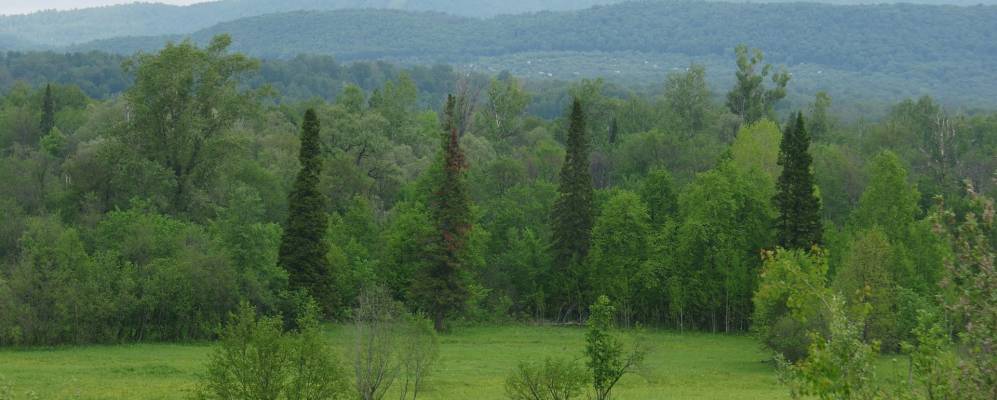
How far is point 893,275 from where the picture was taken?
218 ft

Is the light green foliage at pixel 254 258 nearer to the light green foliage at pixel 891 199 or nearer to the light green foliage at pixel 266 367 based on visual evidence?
the light green foliage at pixel 266 367

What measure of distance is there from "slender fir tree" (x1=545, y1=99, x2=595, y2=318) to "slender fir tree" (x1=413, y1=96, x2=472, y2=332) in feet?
36.7

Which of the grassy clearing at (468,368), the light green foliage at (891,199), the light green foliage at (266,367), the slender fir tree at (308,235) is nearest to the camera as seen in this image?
the light green foliage at (266,367)

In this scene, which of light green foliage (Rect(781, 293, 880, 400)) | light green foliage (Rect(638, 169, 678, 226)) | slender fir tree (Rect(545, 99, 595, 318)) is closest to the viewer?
light green foliage (Rect(781, 293, 880, 400))

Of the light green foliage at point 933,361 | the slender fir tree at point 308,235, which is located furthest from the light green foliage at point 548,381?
the slender fir tree at point 308,235

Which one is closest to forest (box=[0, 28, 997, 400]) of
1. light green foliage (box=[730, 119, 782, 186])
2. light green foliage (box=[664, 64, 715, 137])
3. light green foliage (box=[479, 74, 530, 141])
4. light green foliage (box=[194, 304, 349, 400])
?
light green foliage (box=[730, 119, 782, 186])

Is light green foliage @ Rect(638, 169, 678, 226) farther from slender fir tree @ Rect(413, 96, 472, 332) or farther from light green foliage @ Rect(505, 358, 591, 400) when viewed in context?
light green foliage @ Rect(505, 358, 591, 400)

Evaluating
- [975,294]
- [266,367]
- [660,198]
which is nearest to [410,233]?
[660,198]

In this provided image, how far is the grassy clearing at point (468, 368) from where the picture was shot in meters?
44.8

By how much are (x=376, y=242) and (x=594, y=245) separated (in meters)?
15.2

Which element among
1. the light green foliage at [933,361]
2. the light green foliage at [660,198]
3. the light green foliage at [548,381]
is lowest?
the light green foliage at [660,198]

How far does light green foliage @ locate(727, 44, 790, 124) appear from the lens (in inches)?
4808

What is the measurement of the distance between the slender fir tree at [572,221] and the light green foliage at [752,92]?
46788mm

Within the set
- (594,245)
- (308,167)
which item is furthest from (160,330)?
(594,245)
